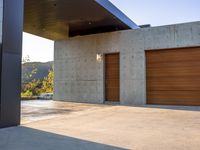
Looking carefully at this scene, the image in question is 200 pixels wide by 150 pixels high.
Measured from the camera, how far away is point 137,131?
461 cm

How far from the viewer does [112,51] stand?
11469 millimetres

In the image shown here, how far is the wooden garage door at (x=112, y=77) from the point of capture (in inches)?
452

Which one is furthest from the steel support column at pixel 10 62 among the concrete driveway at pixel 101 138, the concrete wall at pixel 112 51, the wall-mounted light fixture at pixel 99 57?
the wall-mounted light fixture at pixel 99 57

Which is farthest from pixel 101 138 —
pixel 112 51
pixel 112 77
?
pixel 112 51

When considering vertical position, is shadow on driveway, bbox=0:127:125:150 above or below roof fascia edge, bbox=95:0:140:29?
below

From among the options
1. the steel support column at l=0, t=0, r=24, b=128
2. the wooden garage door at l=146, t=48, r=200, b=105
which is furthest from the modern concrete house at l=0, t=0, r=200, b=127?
the steel support column at l=0, t=0, r=24, b=128

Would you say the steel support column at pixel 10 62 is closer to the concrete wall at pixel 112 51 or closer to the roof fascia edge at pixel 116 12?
the roof fascia edge at pixel 116 12

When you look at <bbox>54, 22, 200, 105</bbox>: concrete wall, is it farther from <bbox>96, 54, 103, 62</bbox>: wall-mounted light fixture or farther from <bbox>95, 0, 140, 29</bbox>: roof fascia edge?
<bbox>95, 0, 140, 29</bbox>: roof fascia edge

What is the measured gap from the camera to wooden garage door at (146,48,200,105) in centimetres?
976

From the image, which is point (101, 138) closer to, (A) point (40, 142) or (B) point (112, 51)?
(A) point (40, 142)

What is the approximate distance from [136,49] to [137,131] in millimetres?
6748

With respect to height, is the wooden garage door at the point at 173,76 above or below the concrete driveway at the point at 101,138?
above

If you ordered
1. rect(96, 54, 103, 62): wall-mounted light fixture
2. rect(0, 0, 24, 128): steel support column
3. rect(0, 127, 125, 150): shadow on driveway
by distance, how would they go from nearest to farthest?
rect(0, 127, 125, 150): shadow on driveway, rect(0, 0, 24, 128): steel support column, rect(96, 54, 103, 62): wall-mounted light fixture

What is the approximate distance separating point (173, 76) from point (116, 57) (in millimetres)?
3013
